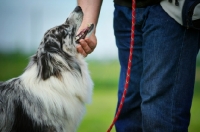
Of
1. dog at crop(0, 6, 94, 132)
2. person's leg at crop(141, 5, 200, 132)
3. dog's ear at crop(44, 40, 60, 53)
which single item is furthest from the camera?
dog's ear at crop(44, 40, 60, 53)

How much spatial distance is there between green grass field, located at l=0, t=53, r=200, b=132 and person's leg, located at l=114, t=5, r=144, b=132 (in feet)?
5.17

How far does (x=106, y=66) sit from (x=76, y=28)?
2117mm

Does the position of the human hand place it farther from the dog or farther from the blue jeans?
the blue jeans

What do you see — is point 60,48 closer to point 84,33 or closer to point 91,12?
point 84,33

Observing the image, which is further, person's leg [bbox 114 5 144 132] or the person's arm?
the person's arm

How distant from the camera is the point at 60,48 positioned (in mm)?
2223

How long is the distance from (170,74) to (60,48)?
29.6 inches

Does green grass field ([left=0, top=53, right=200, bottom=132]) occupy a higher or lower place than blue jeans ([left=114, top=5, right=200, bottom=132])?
lower

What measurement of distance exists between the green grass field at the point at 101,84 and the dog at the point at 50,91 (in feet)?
5.41

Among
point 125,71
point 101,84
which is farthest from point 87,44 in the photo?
point 101,84

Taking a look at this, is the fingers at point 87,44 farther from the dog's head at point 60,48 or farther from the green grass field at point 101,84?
the green grass field at point 101,84

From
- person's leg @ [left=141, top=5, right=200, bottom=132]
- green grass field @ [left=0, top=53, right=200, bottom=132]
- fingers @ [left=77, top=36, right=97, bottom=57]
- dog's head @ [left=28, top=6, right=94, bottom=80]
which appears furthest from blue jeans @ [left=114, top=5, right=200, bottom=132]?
green grass field @ [left=0, top=53, right=200, bottom=132]

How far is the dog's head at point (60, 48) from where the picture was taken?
212 centimetres

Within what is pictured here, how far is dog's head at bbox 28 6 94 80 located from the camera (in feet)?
6.96
